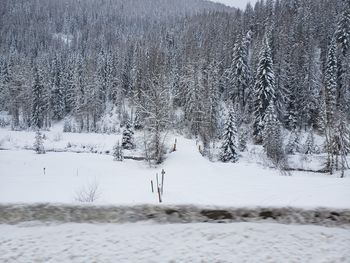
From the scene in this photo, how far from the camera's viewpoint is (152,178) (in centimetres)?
2597

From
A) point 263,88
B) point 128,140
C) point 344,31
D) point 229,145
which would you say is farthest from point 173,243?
point 344,31

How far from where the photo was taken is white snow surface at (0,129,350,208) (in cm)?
1325

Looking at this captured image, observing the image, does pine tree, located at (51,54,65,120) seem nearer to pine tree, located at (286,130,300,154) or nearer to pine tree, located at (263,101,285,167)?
pine tree, located at (263,101,285,167)

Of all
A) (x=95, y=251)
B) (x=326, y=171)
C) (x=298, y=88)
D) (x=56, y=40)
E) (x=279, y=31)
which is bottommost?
(x=326, y=171)

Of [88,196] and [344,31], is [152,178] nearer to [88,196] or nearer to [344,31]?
[88,196]

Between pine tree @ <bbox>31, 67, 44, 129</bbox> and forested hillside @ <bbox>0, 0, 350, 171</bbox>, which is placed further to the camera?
pine tree @ <bbox>31, 67, 44, 129</bbox>

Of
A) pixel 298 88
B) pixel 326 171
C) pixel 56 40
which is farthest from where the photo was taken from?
pixel 56 40

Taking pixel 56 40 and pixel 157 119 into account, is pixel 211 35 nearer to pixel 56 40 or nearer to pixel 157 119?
pixel 157 119

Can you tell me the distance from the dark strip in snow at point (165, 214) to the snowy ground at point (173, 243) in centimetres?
17

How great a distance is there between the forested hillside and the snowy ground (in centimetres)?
2755

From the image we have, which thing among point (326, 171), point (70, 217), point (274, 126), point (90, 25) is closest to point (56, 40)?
point (90, 25)

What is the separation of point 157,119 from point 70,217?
28624mm

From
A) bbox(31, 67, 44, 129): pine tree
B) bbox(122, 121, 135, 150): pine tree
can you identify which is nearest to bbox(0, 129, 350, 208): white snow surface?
bbox(122, 121, 135, 150): pine tree

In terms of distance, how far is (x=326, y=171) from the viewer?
1441 inches
